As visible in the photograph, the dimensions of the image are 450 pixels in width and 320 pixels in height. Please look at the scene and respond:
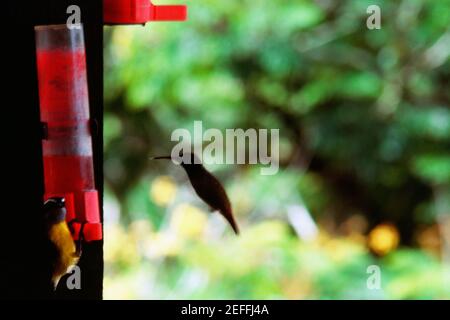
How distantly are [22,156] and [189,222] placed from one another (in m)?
2.35

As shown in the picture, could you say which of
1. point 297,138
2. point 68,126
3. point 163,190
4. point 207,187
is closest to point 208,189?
point 207,187

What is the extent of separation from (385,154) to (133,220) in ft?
3.67

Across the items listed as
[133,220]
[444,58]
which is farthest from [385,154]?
[133,220]

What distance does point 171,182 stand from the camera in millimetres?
3812

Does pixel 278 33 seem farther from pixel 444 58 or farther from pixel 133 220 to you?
pixel 133 220

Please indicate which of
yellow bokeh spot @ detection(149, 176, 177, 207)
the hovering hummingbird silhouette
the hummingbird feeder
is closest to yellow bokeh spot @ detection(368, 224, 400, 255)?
yellow bokeh spot @ detection(149, 176, 177, 207)

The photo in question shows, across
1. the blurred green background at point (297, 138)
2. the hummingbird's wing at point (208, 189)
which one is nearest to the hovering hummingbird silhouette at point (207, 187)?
the hummingbird's wing at point (208, 189)

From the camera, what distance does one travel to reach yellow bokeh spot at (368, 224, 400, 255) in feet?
12.2

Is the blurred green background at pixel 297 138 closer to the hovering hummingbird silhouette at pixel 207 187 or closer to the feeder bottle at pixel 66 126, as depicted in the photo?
the hovering hummingbird silhouette at pixel 207 187

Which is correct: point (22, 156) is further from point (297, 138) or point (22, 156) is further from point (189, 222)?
point (297, 138)

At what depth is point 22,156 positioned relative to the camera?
122cm

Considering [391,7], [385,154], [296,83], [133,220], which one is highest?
[391,7]

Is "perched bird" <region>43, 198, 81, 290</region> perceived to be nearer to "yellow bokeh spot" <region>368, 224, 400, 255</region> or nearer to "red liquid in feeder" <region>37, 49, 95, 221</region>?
"red liquid in feeder" <region>37, 49, 95, 221</region>

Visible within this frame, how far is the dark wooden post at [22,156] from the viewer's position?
3.94 feet
